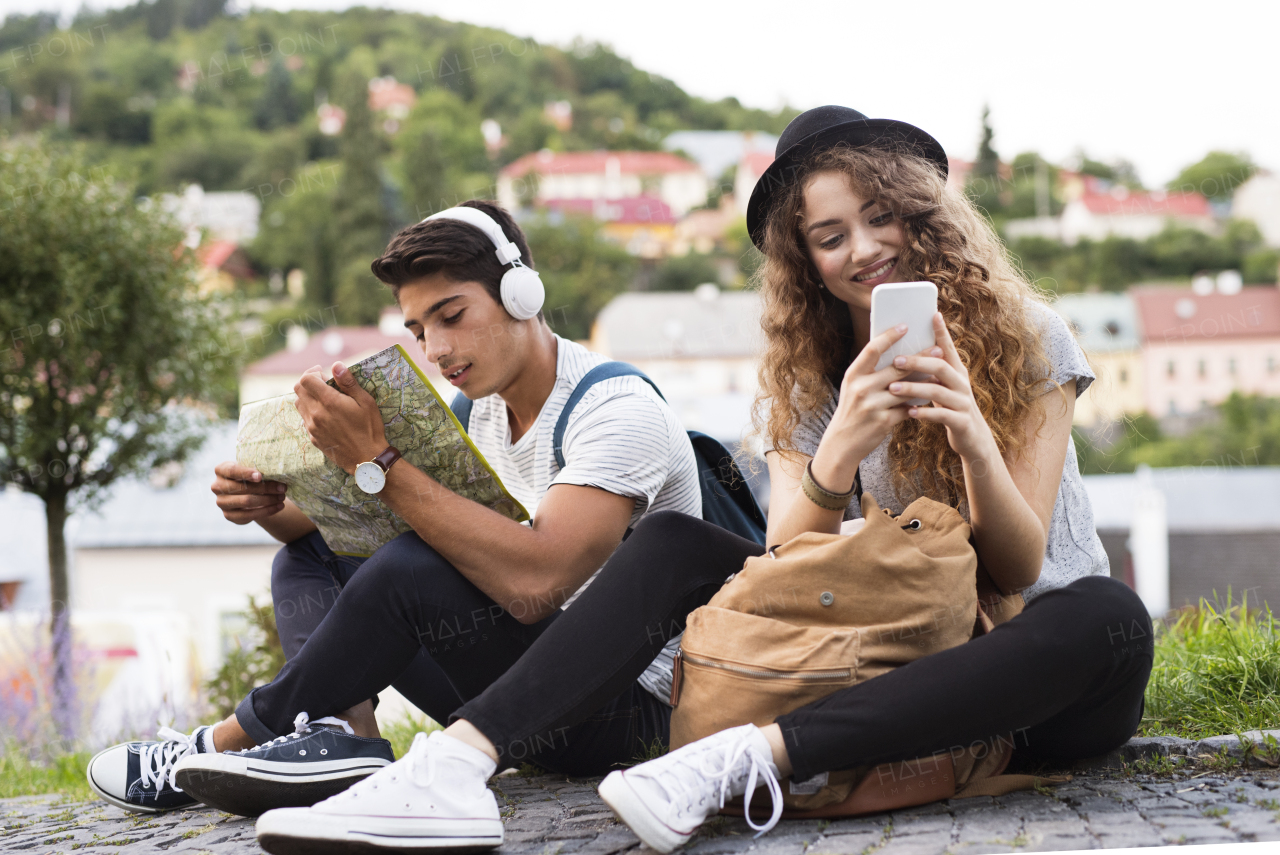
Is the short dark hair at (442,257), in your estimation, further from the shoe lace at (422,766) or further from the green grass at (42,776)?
the green grass at (42,776)

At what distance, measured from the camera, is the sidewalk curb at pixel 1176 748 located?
239 centimetres

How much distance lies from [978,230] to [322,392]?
1562 mm

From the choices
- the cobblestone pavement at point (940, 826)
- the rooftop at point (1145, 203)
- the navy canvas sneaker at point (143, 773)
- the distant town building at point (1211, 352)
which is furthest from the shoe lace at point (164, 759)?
the rooftop at point (1145, 203)

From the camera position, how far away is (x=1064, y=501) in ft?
7.93

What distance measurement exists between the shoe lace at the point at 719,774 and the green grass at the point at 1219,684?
4.31ft

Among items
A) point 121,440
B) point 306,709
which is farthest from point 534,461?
point 121,440

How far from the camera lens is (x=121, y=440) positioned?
409 inches

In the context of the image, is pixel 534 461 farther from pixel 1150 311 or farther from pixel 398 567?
pixel 1150 311

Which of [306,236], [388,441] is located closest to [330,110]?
[306,236]

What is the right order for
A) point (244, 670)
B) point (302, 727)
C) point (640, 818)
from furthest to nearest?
point (244, 670) < point (302, 727) < point (640, 818)

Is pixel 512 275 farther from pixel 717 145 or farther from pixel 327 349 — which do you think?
pixel 717 145

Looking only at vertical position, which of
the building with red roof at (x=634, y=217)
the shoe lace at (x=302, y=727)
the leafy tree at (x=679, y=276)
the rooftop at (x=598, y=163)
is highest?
the rooftop at (x=598, y=163)

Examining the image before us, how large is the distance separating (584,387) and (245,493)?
0.88 m

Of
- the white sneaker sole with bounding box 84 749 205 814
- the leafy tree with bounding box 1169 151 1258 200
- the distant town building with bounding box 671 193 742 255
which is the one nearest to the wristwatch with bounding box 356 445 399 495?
the white sneaker sole with bounding box 84 749 205 814
